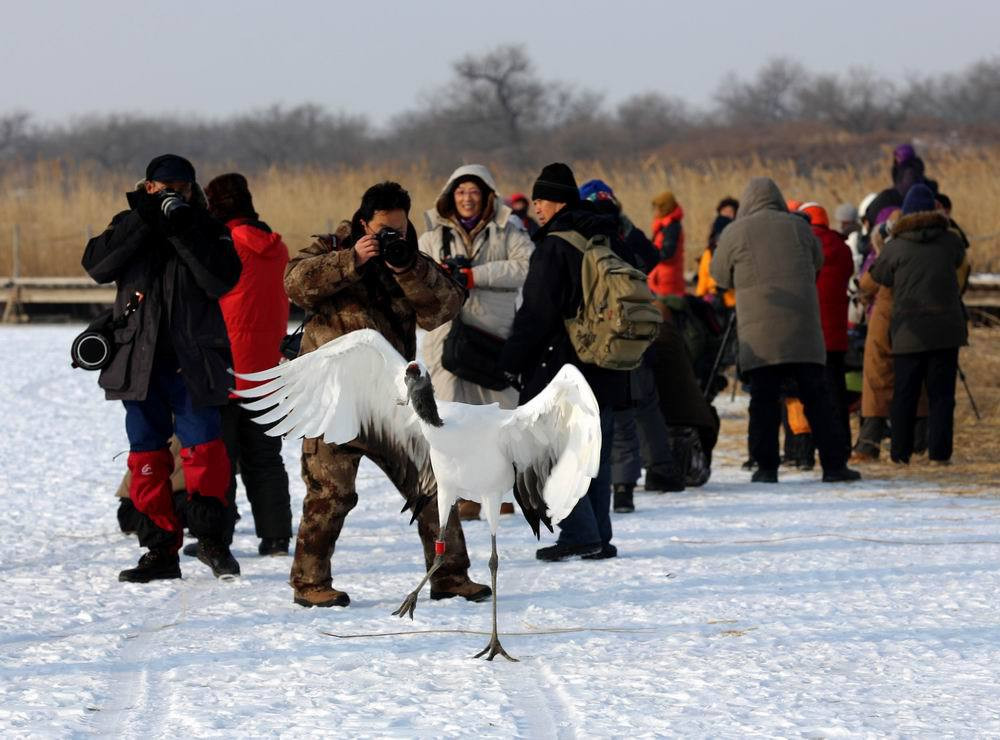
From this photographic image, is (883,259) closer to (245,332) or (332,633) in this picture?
(245,332)

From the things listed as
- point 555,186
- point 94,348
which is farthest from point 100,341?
point 555,186

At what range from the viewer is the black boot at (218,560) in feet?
21.4

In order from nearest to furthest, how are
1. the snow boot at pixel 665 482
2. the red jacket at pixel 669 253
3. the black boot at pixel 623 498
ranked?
the black boot at pixel 623 498 < the snow boot at pixel 665 482 < the red jacket at pixel 669 253

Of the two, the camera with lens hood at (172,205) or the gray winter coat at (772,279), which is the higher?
the camera with lens hood at (172,205)

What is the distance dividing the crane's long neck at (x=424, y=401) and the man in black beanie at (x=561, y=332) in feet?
5.53

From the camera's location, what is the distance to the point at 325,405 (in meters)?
5.58

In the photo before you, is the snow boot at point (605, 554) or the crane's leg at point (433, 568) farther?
the snow boot at point (605, 554)

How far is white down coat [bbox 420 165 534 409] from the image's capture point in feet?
26.3

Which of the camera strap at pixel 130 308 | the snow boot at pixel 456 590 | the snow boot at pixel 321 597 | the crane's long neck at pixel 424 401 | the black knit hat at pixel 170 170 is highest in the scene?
the black knit hat at pixel 170 170

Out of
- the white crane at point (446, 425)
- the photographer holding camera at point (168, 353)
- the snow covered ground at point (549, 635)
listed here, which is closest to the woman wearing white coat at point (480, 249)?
the snow covered ground at point (549, 635)

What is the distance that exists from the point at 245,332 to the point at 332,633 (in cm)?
218

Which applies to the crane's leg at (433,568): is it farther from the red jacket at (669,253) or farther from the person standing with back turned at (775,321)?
the red jacket at (669,253)

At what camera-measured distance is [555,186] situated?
6.91 metres

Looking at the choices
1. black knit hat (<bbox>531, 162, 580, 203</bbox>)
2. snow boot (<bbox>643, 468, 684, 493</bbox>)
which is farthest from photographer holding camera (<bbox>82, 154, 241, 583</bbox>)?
snow boot (<bbox>643, 468, 684, 493</bbox>)
